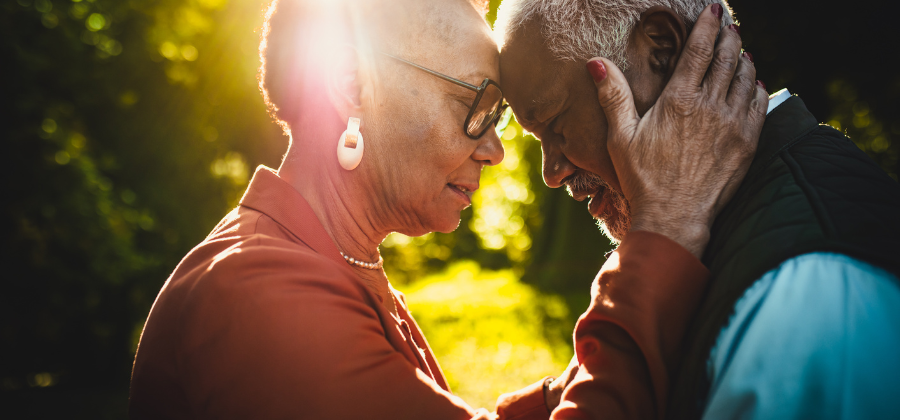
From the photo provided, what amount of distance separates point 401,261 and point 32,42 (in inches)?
862

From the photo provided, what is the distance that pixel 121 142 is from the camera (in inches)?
419

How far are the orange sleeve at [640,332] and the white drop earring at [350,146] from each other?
3.60 feet

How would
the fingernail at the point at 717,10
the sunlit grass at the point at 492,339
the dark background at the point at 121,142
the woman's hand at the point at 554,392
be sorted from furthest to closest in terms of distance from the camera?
the dark background at the point at 121,142 < the sunlit grass at the point at 492,339 < the woman's hand at the point at 554,392 < the fingernail at the point at 717,10

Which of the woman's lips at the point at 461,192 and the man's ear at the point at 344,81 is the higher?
the man's ear at the point at 344,81

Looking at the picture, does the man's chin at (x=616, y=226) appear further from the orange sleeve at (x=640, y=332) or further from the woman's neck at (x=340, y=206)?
the woman's neck at (x=340, y=206)

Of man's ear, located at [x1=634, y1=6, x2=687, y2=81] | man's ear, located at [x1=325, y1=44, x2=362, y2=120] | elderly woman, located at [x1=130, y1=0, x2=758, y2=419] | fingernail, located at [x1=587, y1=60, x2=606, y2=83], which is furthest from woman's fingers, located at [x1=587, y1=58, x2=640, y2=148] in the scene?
man's ear, located at [x1=325, y1=44, x2=362, y2=120]

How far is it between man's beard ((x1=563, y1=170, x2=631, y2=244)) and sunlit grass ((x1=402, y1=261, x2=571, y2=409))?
374 cm

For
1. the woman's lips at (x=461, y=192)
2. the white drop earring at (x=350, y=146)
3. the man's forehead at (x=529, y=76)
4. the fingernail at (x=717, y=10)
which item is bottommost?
the woman's lips at (x=461, y=192)

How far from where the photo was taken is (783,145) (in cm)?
166

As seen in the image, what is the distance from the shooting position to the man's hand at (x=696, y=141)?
167 centimetres

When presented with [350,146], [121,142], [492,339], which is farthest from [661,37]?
[121,142]

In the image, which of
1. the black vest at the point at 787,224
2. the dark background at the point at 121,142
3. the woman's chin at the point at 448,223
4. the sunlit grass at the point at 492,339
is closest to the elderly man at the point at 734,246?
the black vest at the point at 787,224

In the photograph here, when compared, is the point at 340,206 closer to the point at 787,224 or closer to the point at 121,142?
the point at 787,224

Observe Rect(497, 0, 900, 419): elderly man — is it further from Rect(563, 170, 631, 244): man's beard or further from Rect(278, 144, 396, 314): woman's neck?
Rect(278, 144, 396, 314): woman's neck
